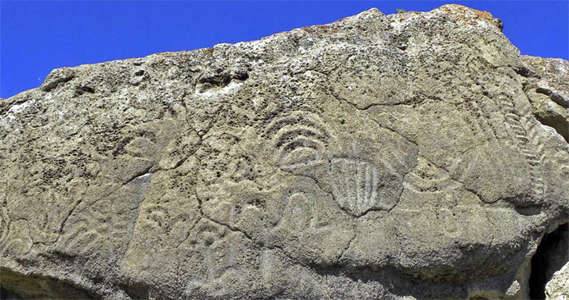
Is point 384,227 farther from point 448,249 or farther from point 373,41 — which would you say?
point 373,41

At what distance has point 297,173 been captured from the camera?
8.27ft

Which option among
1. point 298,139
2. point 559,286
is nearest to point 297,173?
point 298,139

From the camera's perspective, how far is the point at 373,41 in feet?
9.09

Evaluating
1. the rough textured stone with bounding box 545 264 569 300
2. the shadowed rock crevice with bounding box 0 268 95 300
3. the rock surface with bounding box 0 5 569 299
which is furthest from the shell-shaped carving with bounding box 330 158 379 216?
the shadowed rock crevice with bounding box 0 268 95 300

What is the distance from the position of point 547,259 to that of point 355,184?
0.97m

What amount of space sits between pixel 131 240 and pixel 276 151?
654 millimetres

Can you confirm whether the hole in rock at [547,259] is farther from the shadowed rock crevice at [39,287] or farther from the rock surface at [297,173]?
the shadowed rock crevice at [39,287]

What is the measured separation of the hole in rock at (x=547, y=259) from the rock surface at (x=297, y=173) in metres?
0.08

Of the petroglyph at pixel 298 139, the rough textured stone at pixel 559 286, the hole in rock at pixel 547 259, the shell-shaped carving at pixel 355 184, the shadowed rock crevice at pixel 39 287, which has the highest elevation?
the petroglyph at pixel 298 139

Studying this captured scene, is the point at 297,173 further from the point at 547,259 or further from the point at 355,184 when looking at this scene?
the point at 547,259

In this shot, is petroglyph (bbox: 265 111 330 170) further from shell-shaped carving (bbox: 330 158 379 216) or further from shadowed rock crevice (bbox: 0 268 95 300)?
shadowed rock crevice (bbox: 0 268 95 300)

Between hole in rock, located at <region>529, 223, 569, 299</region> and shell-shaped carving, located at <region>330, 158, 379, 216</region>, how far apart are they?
86 centimetres

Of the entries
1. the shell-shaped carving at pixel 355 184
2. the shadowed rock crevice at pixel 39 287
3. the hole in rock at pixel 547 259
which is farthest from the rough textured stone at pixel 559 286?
the shadowed rock crevice at pixel 39 287

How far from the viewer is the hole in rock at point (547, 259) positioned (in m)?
2.77
